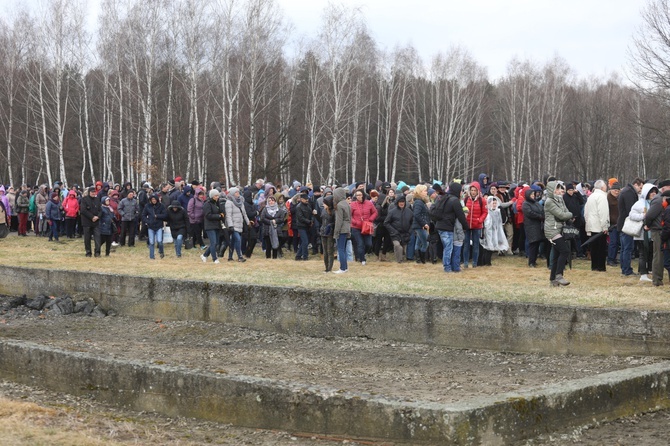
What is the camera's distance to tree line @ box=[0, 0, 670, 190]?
44.7 metres

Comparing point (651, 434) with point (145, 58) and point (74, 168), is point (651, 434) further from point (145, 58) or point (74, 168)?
point (74, 168)

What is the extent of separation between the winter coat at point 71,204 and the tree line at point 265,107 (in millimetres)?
13702

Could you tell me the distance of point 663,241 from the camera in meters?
15.0

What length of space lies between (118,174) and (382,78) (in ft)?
80.4

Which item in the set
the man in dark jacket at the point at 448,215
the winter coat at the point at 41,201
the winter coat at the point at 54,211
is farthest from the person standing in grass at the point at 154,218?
the winter coat at the point at 41,201

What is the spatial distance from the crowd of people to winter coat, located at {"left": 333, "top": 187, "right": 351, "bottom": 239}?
0.07 feet

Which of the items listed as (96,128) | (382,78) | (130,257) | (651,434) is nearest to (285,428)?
(651,434)

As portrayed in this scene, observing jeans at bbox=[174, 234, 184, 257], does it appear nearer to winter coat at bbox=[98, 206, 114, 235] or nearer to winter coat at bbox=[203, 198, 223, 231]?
winter coat at bbox=[203, 198, 223, 231]

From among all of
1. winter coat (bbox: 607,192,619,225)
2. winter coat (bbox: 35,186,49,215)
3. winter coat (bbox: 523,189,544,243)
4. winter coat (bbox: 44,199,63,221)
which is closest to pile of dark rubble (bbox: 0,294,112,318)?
winter coat (bbox: 523,189,544,243)

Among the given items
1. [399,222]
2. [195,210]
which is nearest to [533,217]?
[399,222]

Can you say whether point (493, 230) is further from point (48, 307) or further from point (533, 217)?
point (48, 307)

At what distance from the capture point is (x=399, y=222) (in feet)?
68.3

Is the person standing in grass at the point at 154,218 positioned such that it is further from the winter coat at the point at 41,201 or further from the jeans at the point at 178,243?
the winter coat at the point at 41,201

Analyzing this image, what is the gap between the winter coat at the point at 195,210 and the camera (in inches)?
896
